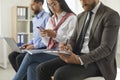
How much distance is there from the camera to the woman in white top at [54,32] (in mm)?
2283

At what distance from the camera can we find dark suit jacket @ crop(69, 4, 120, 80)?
5.66ft

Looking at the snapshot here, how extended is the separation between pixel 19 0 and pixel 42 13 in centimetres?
218

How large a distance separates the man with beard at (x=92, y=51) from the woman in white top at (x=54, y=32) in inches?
11.7

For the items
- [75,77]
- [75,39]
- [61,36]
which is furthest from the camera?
[61,36]

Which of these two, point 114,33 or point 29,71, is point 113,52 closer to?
point 114,33

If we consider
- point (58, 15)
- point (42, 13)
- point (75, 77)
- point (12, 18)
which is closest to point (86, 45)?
point (75, 77)

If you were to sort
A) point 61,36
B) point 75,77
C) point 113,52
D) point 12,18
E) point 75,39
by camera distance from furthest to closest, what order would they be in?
point 12,18
point 61,36
point 75,39
point 113,52
point 75,77

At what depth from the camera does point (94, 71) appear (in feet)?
5.91

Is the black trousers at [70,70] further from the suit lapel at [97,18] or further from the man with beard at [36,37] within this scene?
the man with beard at [36,37]

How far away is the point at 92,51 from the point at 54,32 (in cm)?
64

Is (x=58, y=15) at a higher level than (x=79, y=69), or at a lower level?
higher

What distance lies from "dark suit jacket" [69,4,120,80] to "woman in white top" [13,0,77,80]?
0.45m

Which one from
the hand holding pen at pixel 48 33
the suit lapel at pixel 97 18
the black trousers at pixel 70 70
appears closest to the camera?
the black trousers at pixel 70 70

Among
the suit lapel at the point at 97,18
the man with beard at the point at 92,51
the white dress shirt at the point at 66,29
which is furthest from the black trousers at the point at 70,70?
the white dress shirt at the point at 66,29
